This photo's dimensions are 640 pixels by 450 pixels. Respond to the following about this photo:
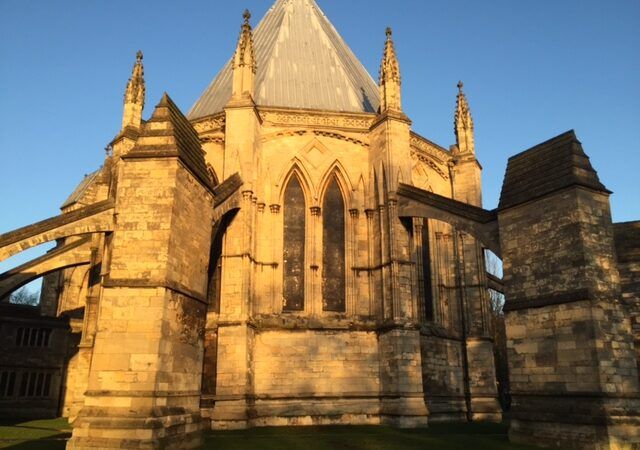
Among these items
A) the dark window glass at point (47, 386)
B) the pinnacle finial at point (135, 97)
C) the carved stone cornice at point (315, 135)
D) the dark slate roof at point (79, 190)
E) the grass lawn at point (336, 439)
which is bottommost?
the grass lawn at point (336, 439)

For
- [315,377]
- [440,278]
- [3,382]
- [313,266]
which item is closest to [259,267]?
[313,266]

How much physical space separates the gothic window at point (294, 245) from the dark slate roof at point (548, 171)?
6613 mm

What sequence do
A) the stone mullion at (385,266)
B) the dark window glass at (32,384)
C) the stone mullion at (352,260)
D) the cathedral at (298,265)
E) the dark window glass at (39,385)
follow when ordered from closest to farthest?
the cathedral at (298,265) → the stone mullion at (385,266) → the stone mullion at (352,260) → the dark window glass at (32,384) → the dark window glass at (39,385)

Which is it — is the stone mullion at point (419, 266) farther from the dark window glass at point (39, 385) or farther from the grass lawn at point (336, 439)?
the dark window glass at point (39, 385)

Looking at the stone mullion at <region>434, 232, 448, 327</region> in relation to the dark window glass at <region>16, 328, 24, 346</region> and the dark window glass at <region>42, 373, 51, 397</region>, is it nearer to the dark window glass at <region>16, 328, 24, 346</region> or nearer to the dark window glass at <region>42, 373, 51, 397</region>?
the dark window glass at <region>42, 373, 51, 397</region>

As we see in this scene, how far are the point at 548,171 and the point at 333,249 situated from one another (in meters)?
7.35

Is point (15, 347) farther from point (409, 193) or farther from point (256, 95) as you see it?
point (409, 193)

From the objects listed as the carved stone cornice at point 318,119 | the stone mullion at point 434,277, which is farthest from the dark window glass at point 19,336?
the stone mullion at point 434,277

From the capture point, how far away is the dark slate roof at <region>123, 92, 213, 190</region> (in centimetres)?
1218

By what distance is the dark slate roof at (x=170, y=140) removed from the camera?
12180 millimetres

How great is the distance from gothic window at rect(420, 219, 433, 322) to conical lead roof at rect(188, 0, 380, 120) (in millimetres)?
5388

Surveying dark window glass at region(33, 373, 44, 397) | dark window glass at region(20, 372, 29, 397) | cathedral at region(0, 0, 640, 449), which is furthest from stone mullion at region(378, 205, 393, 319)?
dark window glass at region(20, 372, 29, 397)

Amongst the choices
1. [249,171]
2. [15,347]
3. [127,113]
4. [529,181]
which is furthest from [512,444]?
[15,347]

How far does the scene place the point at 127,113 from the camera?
64.8ft
